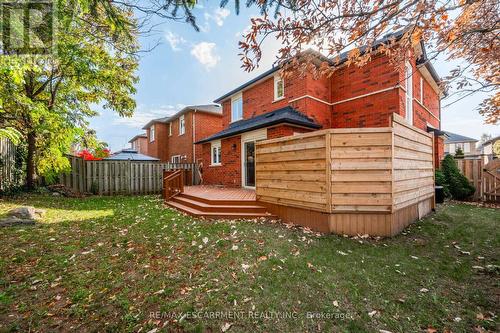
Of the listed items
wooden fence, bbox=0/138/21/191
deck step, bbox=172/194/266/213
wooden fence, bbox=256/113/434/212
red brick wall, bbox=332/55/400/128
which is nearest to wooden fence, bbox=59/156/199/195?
wooden fence, bbox=0/138/21/191

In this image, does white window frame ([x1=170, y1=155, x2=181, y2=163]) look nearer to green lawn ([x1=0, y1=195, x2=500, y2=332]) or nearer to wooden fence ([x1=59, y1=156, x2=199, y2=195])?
wooden fence ([x1=59, y1=156, x2=199, y2=195])

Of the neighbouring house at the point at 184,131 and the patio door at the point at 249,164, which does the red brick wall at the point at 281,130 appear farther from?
the neighbouring house at the point at 184,131

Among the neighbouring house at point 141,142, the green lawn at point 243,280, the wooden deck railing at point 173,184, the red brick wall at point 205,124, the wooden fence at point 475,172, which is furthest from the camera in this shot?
the neighbouring house at point 141,142

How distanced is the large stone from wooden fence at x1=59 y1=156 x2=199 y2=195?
261 inches

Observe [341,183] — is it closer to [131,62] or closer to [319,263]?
[319,263]

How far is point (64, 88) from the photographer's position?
10.2 m

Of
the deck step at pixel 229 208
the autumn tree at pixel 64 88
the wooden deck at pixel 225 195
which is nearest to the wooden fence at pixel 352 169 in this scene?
the deck step at pixel 229 208

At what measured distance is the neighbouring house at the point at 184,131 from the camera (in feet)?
61.7

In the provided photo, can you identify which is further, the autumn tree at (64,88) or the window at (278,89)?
the window at (278,89)

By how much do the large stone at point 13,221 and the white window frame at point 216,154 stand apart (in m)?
8.87

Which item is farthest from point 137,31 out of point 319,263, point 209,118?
point 209,118

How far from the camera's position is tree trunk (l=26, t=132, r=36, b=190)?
9.26m

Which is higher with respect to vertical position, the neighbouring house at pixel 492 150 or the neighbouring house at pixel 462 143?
the neighbouring house at pixel 462 143

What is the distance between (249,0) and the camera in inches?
118
